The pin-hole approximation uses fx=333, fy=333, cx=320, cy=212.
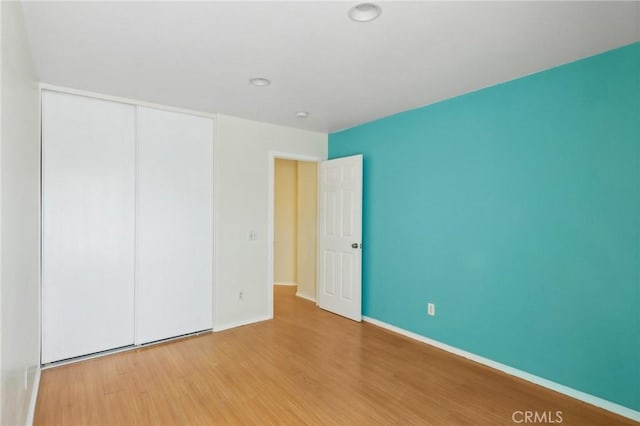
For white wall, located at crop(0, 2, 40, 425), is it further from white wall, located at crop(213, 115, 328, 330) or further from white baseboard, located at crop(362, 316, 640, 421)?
white baseboard, located at crop(362, 316, 640, 421)

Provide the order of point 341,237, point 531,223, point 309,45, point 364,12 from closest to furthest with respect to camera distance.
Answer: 1. point 364,12
2. point 309,45
3. point 531,223
4. point 341,237

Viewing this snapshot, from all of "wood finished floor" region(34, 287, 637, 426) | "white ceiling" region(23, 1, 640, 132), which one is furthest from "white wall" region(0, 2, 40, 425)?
"wood finished floor" region(34, 287, 637, 426)

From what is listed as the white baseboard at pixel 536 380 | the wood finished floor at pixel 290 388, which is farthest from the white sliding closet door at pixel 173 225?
the white baseboard at pixel 536 380

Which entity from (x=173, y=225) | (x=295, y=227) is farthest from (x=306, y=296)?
(x=173, y=225)

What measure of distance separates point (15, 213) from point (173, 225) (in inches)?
74.5

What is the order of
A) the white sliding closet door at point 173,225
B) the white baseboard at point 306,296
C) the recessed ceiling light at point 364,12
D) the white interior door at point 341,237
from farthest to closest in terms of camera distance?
the white baseboard at point 306,296 < the white interior door at point 341,237 < the white sliding closet door at point 173,225 < the recessed ceiling light at point 364,12

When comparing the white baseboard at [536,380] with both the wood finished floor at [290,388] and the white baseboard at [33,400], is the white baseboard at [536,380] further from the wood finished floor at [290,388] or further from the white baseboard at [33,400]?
the white baseboard at [33,400]

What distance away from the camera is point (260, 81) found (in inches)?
110

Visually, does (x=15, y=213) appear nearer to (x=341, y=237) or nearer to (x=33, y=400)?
(x=33, y=400)

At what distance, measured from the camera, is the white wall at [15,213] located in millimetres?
1318

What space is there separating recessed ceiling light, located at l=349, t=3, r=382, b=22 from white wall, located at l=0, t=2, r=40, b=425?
4.98ft

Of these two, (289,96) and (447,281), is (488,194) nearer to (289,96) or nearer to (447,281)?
(447,281)

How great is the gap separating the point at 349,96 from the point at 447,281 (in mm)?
2008

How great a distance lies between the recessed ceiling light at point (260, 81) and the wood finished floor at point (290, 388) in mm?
2427
